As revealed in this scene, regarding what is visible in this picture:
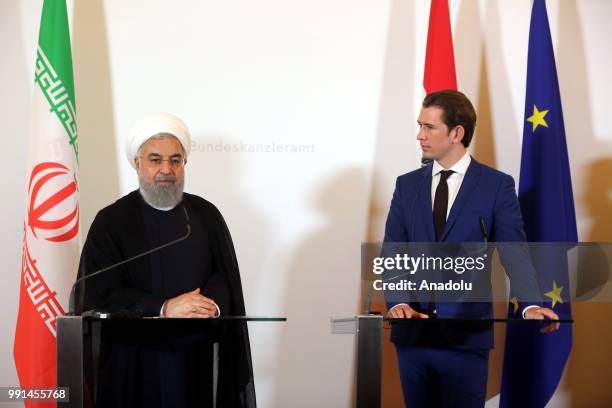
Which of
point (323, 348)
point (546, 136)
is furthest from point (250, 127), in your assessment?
point (546, 136)

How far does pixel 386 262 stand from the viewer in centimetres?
277

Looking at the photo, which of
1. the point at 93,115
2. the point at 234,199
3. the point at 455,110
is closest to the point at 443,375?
the point at 455,110

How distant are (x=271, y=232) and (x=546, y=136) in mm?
1787

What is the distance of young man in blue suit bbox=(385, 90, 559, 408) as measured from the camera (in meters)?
3.23

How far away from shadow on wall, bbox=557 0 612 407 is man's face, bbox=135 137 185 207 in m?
2.72

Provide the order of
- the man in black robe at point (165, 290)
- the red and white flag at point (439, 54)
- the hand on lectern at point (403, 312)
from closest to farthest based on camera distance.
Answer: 1. the hand on lectern at point (403, 312)
2. the man in black robe at point (165, 290)
3. the red and white flag at point (439, 54)

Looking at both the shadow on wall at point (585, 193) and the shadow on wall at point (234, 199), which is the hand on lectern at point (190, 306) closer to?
the shadow on wall at point (234, 199)

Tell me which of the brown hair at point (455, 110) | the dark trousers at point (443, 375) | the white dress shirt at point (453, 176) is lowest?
the dark trousers at point (443, 375)

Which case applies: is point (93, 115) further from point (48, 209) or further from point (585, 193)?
point (585, 193)

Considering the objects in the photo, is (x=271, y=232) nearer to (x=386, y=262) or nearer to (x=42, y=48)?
(x=42, y=48)

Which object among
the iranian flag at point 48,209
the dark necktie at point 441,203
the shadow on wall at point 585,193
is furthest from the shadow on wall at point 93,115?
the shadow on wall at point 585,193

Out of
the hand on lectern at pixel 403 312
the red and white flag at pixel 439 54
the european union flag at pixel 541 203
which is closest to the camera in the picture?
the hand on lectern at pixel 403 312

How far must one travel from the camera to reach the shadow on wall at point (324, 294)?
5027 millimetres

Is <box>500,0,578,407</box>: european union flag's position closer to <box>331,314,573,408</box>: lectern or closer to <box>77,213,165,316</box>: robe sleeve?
<box>331,314,573,408</box>: lectern
